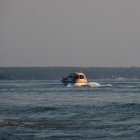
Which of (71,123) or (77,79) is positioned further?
(77,79)

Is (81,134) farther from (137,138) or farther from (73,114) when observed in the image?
(73,114)

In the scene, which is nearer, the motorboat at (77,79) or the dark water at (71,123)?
the dark water at (71,123)

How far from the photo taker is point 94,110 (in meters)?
62.1

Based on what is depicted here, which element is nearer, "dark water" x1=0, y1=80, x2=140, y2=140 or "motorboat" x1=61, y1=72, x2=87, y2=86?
"dark water" x1=0, y1=80, x2=140, y2=140

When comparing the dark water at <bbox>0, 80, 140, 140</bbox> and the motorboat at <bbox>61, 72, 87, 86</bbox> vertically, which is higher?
the motorboat at <bbox>61, 72, 87, 86</bbox>

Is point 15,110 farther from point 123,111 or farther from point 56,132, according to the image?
point 56,132

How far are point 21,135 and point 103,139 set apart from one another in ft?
15.3

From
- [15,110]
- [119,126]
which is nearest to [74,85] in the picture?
[15,110]

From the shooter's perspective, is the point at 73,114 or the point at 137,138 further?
the point at 73,114

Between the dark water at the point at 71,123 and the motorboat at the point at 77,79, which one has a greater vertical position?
the motorboat at the point at 77,79

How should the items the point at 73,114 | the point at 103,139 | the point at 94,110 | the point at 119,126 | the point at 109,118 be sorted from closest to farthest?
the point at 103,139 → the point at 119,126 → the point at 109,118 → the point at 73,114 → the point at 94,110

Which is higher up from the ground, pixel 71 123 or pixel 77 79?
pixel 77 79

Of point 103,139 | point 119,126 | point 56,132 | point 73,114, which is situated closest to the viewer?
point 103,139

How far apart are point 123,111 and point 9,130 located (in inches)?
655
